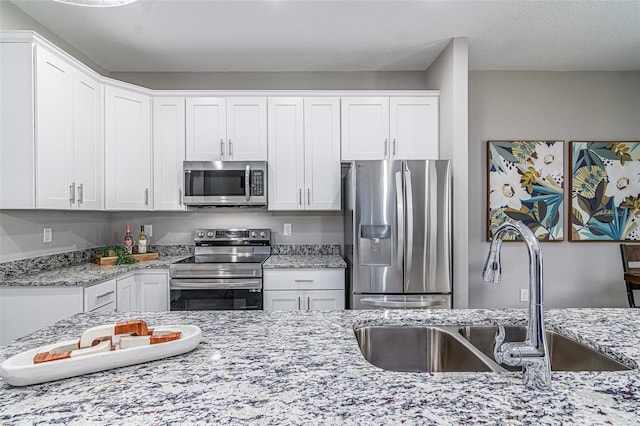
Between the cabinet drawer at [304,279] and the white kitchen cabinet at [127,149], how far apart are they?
1.27 metres

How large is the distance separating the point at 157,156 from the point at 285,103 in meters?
1.20

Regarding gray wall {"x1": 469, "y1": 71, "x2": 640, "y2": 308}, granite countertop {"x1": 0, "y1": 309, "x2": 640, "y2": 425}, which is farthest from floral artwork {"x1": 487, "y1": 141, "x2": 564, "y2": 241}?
granite countertop {"x1": 0, "y1": 309, "x2": 640, "y2": 425}

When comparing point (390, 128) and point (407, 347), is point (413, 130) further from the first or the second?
point (407, 347)

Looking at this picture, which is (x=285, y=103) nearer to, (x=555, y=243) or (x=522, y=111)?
(x=522, y=111)

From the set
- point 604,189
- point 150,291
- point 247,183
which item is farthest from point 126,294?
point 604,189

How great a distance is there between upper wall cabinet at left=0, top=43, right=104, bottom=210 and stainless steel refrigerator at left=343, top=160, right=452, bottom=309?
76.6 inches

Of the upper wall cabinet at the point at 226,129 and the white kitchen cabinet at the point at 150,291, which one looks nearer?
the white kitchen cabinet at the point at 150,291

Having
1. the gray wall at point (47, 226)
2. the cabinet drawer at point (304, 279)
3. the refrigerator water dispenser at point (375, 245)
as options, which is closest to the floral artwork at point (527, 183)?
the refrigerator water dispenser at point (375, 245)

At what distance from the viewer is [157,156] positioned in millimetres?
3297

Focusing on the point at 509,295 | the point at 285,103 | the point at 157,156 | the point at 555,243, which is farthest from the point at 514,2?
the point at 157,156

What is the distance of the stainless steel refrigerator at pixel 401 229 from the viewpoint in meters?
2.83

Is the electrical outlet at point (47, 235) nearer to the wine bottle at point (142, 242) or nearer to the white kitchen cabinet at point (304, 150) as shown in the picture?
the wine bottle at point (142, 242)

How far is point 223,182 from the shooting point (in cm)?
322

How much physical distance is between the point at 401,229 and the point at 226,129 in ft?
5.68
